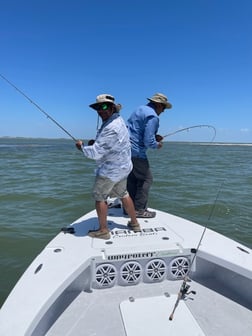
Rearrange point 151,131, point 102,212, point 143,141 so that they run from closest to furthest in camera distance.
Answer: point 102,212 → point 151,131 → point 143,141

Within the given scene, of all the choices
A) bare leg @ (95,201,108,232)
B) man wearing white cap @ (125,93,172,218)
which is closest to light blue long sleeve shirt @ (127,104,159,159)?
man wearing white cap @ (125,93,172,218)

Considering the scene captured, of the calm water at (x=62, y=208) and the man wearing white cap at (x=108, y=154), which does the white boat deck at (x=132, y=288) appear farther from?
the calm water at (x=62, y=208)

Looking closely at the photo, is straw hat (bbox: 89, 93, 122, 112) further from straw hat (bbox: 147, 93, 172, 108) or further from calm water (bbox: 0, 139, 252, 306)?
calm water (bbox: 0, 139, 252, 306)

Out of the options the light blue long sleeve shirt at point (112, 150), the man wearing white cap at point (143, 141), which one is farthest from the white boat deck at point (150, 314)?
the man wearing white cap at point (143, 141)

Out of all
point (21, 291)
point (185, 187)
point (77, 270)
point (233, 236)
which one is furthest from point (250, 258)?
point (185, 187)

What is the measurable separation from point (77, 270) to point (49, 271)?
0.82ft

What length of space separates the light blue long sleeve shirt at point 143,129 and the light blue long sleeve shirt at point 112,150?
681 mm

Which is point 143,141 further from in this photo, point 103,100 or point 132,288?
point 132,288

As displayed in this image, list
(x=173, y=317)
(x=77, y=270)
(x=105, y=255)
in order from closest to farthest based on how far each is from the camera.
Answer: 1. (x=173, y=317)
2. (x=77, y=270)
3. (x=105, y=255)

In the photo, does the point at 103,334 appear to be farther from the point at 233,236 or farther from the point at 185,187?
the point at 185,187

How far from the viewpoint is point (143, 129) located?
393cm

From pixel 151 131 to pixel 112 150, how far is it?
949mm

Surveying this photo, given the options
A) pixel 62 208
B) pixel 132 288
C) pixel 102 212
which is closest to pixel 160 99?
pixel 102 212

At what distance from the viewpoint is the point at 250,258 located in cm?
277
